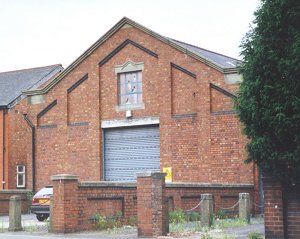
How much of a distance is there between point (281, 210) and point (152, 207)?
160 inches

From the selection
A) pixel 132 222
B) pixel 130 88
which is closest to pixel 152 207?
pixel 132 222

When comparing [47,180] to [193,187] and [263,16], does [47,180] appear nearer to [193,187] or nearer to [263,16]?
[193,187]

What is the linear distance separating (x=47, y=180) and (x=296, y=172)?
20651 millimetres

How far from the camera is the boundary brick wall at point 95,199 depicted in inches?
723

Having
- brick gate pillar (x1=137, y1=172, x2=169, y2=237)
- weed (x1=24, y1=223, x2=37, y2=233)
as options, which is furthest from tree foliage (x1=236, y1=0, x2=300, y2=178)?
weed (x1=24, y1=223, x2=37, y2=233)

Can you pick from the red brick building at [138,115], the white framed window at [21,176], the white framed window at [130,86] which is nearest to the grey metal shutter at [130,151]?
the red brick building at [138,115]

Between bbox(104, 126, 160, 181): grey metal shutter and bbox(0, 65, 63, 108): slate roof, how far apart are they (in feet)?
38.4

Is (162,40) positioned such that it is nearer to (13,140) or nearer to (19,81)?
(13,140)

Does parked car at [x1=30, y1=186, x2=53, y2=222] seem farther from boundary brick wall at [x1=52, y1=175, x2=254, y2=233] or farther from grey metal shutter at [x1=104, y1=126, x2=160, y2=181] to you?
grey metal shutter at [x1=104, y1=126, x2=160, y2=181]

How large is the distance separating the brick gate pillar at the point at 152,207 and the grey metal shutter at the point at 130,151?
12.1 metres

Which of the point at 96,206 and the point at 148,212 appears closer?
the point at 148,212

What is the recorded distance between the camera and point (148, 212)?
17.0m

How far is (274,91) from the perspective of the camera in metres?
13.9

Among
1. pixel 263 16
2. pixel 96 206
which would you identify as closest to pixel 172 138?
pixel 96 206
